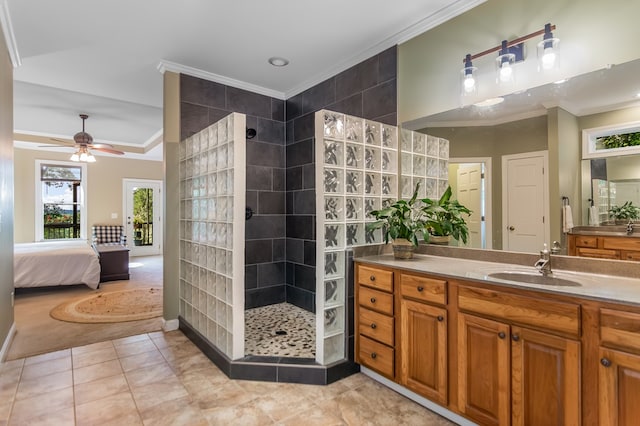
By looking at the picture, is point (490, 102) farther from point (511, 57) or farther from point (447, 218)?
point (447, 218)

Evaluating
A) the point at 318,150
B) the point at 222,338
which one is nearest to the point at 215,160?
the point at 318,150

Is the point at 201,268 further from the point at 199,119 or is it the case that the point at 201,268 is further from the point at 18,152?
the point at 18,152

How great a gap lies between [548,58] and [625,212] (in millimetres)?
972

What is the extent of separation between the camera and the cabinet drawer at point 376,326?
2.20 metres

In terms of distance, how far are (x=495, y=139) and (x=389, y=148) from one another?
769mm

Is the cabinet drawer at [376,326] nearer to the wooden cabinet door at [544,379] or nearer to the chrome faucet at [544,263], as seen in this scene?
the wooden cabinet door at [544,379]

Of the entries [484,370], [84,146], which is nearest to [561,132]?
[484,370]

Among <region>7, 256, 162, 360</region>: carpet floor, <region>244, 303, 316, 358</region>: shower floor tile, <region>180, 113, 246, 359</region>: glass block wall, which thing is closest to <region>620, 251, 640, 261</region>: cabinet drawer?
<region>244, 303, 316, 358</region>: shower floor tile

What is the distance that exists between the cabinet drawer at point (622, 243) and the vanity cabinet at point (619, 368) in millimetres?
657

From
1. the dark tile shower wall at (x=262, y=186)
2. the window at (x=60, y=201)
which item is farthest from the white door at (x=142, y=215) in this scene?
the dark tile shower wall at (x=262, y=186)

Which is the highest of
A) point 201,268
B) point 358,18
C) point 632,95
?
point 358,18

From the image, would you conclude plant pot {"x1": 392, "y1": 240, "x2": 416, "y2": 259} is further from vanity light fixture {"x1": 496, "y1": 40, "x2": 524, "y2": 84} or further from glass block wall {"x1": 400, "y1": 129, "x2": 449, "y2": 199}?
vanity light fixture {"x1": 496, "y1": 40, "x2": 524, "y2": 84}

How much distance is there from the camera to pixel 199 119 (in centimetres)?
355

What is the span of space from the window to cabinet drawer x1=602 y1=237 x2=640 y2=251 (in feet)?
29.3
